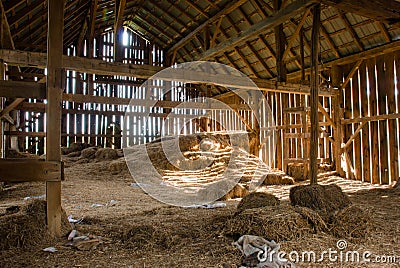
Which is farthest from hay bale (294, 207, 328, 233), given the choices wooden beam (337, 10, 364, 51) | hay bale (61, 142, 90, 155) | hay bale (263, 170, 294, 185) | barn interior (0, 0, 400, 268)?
hay bale (61, 142, 90, 155)

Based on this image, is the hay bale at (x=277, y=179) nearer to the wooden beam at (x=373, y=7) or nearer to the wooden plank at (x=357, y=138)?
the wooden plank at (x=357, y=138)

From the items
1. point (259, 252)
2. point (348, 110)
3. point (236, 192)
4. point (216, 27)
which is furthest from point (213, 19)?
point (259, 252)

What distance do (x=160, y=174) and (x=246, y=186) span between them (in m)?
2.82

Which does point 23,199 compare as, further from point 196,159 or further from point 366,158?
point 366,158

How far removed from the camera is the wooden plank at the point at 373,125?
9945 millimetres

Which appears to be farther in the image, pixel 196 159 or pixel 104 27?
pixel 104 27

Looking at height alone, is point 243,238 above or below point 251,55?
below

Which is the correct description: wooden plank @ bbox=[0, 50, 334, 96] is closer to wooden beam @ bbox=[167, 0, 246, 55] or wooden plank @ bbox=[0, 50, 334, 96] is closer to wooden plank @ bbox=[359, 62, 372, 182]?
wooden plank @ bbox=[359, 62, 372, 182]

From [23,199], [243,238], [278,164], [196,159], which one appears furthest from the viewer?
[278,164]

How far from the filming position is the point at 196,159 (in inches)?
402

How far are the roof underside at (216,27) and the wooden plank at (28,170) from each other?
18.4ft

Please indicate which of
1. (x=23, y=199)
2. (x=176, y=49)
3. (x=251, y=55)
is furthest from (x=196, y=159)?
(x=176, y=49)

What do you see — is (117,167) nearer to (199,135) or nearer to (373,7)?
(199,135)

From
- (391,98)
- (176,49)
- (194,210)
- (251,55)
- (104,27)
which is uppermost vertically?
(104,27)
